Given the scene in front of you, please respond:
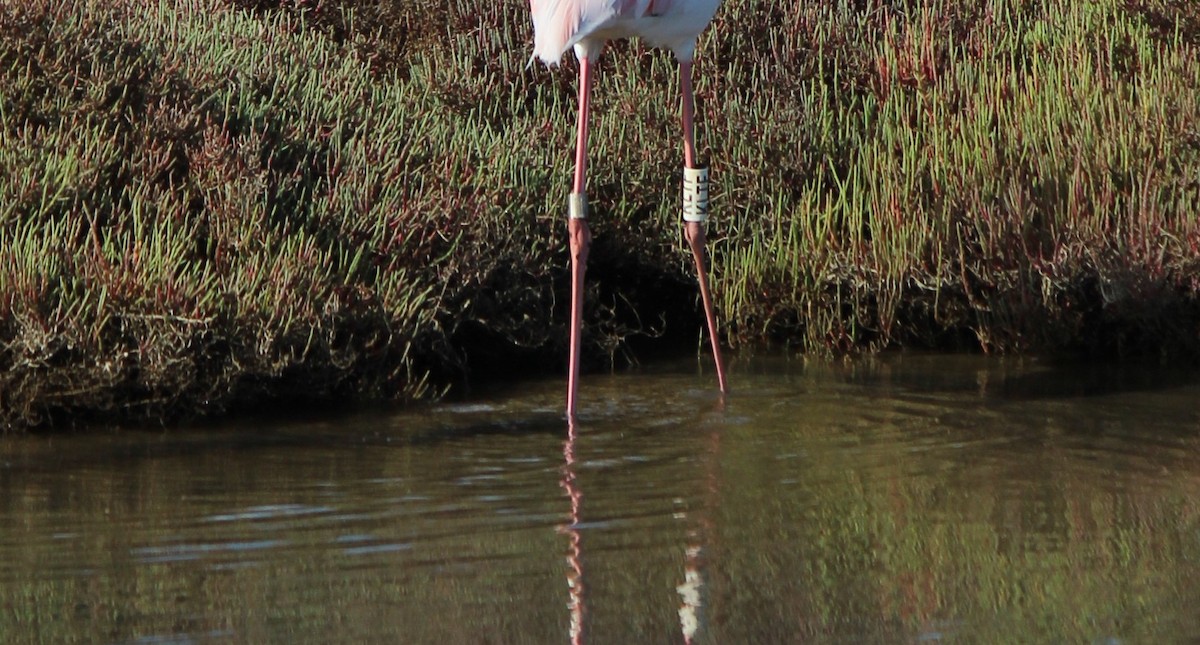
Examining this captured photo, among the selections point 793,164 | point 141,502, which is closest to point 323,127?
point 793,164

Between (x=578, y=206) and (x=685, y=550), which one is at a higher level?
(x=578, y=206)

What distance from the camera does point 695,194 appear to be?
567 cm

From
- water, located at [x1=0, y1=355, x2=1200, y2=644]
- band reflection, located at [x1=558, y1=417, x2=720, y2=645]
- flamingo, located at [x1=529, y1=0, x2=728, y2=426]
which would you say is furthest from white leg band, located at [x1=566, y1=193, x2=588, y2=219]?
band reflection, located at [x1=558, y1=417, x2=720, y2=645]

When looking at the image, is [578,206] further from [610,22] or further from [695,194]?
[610,22]

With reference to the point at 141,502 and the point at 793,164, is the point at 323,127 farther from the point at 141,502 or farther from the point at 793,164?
the point at 141,502

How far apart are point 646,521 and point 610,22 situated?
1.84 meters

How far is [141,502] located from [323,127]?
7.77 ft

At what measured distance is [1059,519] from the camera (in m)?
3.85

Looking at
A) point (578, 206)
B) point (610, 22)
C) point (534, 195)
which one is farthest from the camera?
point (534, 195)

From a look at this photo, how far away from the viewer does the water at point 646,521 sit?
3.16 metres

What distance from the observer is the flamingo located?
5.07m

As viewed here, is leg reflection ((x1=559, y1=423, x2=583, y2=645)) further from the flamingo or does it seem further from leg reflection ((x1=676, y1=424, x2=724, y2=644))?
the flamingo

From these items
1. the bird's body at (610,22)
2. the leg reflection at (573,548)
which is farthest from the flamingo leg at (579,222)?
the leg reflection at (573,548)

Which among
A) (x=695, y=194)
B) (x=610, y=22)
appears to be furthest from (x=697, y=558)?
(x=695, y=194)
